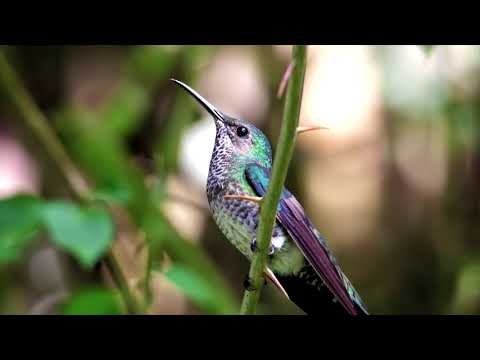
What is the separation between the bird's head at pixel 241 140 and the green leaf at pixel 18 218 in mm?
569

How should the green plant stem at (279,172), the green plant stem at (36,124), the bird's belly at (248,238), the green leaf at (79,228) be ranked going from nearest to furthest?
1. the green plant stem at (279,172)
2. the bird's belly at (248,238)
3. the green leaf at (79,228)
4. the green plant stem at (36,124)

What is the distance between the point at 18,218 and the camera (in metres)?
1.73

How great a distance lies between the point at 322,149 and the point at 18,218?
1.82 m

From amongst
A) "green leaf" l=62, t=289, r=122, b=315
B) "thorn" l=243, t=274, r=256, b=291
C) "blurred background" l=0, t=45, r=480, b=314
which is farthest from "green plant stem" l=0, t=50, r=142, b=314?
"thorn" l=243, t=274, r=256, b=291

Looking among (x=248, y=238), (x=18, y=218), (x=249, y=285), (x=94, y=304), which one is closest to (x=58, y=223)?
(x=18, y=218)

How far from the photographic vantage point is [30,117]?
244 centimetres

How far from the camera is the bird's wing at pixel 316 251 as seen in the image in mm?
1031

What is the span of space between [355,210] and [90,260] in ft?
7.10

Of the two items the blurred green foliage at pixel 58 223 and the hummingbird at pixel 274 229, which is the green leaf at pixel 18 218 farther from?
the hummingbird at pixel 274 229

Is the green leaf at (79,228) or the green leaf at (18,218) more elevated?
the green leaf at (79,228)

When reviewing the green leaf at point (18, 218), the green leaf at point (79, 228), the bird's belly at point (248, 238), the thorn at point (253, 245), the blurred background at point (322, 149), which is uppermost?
the thorn at point (253, 245)

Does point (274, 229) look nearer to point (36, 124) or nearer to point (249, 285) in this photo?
point (249, 285)

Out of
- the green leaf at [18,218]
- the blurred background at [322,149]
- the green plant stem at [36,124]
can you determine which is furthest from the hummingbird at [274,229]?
the blurred background at [322,149]

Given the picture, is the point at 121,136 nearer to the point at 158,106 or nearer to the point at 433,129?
the point at 158,106
